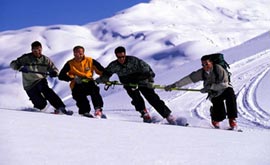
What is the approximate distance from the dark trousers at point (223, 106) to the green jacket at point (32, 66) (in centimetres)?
309

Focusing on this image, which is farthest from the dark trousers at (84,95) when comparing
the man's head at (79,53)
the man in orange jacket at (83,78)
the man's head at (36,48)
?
the man's head at (36,48)

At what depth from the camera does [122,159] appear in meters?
5.08

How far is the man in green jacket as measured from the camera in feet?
34.6

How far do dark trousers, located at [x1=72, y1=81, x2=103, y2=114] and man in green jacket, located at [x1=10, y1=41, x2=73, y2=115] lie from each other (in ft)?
1.42

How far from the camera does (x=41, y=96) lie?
10891mm

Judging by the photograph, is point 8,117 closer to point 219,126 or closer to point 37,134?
point 37,134

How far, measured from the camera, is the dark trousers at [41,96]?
10781 millimetres

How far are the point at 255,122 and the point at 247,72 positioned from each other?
7951 millimetres

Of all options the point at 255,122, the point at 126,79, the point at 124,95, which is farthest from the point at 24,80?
the point at 124,95


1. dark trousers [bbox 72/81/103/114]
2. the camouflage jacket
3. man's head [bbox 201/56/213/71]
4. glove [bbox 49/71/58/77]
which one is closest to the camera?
man's head [bbox 201/56/213/71]

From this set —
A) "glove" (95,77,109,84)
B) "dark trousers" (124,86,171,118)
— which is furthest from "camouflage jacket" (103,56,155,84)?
"dark trousers" (124,86,171,118)

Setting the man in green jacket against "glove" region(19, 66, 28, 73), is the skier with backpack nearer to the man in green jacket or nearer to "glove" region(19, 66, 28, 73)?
the man in green jacket

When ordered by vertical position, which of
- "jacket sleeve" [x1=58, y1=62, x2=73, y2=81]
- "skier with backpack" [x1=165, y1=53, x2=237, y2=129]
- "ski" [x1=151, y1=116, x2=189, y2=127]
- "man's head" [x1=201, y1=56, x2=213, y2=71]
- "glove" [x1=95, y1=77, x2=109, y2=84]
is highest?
"jacket sleeve" [x1=58, y1=62, x2=73, y2=81]

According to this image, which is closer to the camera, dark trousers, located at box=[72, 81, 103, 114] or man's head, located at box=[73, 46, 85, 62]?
man's head, located at box=[73, 46, 85, 62]
